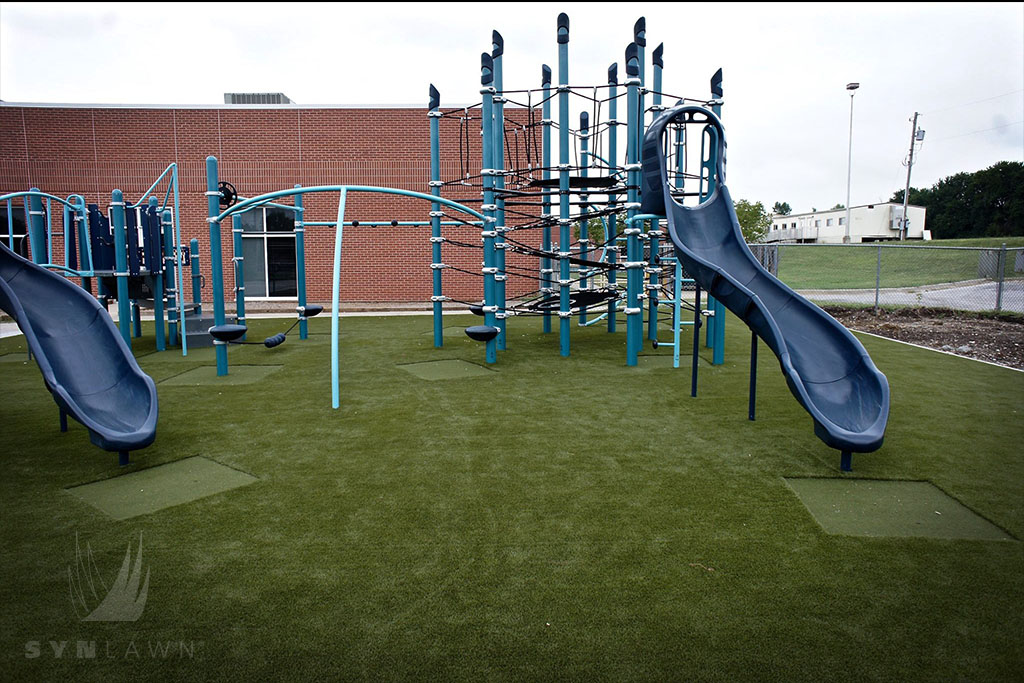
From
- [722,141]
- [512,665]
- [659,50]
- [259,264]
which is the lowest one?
[512,665]

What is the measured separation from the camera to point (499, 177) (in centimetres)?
946

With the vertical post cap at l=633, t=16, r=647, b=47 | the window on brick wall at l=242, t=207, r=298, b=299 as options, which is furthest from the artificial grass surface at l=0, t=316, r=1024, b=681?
the window on brick wall at l=242, t=207, r=298, b=299

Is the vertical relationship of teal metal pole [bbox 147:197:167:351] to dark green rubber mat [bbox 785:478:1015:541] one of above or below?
above

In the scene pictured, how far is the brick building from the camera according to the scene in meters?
17.4

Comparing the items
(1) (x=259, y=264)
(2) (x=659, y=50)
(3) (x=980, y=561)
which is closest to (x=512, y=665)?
(3) (x=980, y=561)

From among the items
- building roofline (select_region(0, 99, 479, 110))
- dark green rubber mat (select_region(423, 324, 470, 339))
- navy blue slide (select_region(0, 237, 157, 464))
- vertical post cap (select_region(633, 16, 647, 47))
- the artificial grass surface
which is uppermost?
building roofline (select_region(0, 99, 479, 110))

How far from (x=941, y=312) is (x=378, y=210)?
13566mm

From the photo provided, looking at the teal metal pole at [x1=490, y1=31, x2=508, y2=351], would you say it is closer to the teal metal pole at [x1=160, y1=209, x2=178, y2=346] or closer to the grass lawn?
the teal metal pole at [x1=160, y1=209, x2=178, y2=346]

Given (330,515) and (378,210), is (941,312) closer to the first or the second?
(378,210)

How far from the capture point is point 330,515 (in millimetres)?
3756

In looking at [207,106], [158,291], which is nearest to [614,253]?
[158,291]

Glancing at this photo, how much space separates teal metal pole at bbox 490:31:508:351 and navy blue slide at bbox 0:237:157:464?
491 cm

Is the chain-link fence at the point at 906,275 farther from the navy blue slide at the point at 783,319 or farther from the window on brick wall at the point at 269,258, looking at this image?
the window on brick wall at the point at 269,258

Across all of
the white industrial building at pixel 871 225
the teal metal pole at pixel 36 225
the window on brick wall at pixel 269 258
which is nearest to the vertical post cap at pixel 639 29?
the teal metal pole at pixel 36 225
